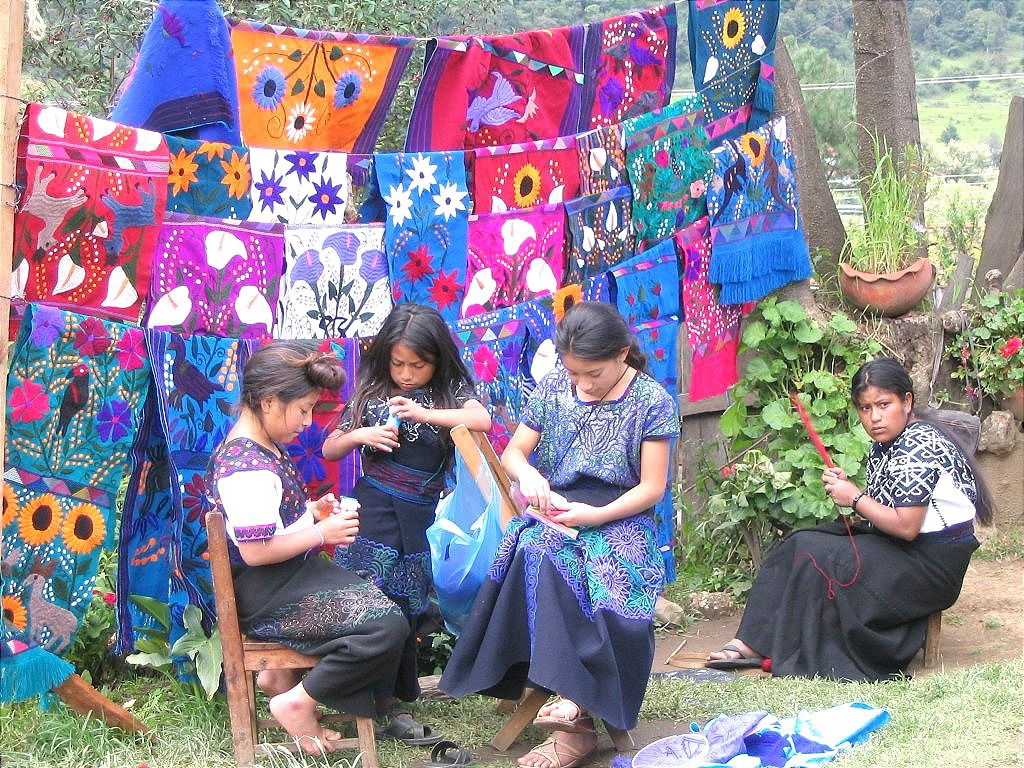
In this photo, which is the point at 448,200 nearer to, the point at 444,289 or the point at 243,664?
the point at 444,289

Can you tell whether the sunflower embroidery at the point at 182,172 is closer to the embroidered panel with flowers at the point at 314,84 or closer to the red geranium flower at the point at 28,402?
the embroidered panel with flowers at the point at 314,84

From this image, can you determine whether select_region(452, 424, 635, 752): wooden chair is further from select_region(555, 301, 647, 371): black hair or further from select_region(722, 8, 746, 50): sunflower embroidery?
select_region(722, 8, 746, 50): sunflower embroidery

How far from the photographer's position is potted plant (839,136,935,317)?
612 cm

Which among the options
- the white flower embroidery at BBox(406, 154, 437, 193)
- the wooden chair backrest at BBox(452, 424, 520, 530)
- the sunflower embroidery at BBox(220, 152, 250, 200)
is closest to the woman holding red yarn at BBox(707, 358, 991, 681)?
the wooden chair backrest at BBox(452, 424, 520, 530)

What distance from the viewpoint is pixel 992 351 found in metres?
6.53

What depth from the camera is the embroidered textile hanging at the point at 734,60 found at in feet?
17.3

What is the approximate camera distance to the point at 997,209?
7.38 meters

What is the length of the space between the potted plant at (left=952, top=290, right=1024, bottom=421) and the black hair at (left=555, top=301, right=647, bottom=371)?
3.31 m

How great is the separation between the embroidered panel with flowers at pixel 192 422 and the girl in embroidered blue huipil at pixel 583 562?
92 centimetres

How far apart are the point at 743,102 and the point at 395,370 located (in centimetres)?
238

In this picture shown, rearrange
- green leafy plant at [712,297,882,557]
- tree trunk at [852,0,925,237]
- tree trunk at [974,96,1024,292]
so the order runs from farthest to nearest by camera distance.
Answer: tree trunk at [852,0,925,237]
tree trunk at [974,96,1024,292]
green leafy plant at [712,297,882,557]

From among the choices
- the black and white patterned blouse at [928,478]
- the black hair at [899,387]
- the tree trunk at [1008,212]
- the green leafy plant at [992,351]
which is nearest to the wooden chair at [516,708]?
the black and white patterned blouse at [928,478]

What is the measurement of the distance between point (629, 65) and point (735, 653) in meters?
2.46

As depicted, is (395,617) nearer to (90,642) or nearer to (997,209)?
(90,642)
